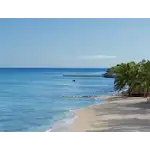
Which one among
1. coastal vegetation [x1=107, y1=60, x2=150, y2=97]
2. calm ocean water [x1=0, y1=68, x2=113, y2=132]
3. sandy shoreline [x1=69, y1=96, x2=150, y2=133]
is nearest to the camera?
sandy shoreline [x1=69, y1=96, x2=150, y2=133]

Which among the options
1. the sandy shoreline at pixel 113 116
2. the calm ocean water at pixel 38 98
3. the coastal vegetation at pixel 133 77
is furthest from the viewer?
the coastal vegetation at pixel 133 77

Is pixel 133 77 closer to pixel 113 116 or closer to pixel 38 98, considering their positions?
pixel 113 116

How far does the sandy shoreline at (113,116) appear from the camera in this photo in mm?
7844

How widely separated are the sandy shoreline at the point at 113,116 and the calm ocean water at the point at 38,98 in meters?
0.88

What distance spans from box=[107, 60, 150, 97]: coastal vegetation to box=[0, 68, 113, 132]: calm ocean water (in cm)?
97

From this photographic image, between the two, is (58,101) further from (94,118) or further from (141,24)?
(141,24)

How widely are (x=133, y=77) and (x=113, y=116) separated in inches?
121

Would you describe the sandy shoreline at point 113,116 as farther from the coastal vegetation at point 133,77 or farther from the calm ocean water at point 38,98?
the calm ocean water at point 38,98

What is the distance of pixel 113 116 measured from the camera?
30.5 feet

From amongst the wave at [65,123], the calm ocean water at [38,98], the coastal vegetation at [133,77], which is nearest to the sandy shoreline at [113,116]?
the wave at [65,123]

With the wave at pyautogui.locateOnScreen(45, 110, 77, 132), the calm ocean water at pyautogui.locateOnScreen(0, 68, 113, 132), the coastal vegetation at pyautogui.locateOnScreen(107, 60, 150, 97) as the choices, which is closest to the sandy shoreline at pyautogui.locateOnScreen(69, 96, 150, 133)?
→ the wave at pyautogui.locateOnScreen(45, 110, 77, 132)

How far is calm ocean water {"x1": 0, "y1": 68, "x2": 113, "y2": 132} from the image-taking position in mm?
9352

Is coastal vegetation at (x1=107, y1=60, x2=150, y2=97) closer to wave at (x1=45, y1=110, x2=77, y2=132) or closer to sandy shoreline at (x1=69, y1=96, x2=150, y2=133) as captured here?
sandy shoreline at (x1=69, y1=96, x2=150, y2=133)

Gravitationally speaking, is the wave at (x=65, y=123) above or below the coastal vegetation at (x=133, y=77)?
below
